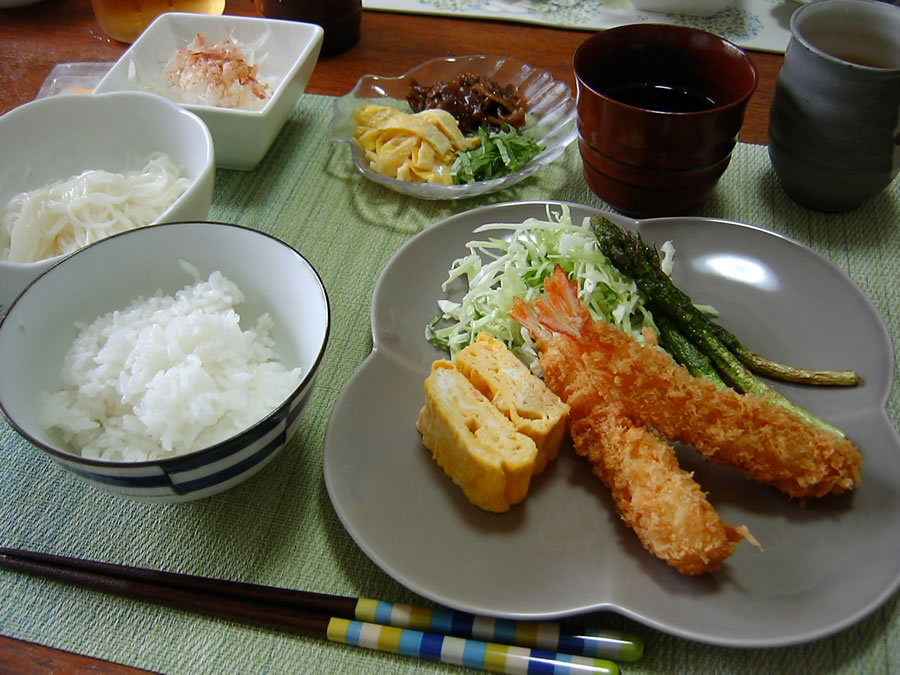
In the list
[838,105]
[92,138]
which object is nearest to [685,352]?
[838,105]

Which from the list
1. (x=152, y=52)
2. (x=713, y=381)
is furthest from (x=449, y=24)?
(x=713, y=381)

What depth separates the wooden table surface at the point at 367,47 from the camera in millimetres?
3281

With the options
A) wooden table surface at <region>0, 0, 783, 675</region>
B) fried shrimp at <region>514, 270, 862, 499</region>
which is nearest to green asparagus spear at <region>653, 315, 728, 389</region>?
fried shrimp at <region>514, 270, 862, 499</region>

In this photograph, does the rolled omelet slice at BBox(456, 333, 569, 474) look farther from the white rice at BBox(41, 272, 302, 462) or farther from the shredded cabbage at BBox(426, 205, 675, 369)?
the white rice at BBox(41, 272, 302, 462)

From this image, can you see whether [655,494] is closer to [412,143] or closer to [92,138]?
[412,143]

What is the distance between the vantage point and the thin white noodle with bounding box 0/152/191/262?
7.16 feet

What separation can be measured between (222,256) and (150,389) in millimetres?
479

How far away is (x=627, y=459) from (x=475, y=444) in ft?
1.20

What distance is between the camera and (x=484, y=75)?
3131 millimetres

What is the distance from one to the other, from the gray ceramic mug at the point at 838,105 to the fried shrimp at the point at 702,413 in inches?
42.4

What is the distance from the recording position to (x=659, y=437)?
1771mm

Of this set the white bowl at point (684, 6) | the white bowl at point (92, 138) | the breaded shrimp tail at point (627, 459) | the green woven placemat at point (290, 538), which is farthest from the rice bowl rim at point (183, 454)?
the white bowl at point (684, 6)

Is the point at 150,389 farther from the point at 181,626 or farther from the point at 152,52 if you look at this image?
the point at 152,52

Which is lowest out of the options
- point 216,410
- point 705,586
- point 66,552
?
point 66,552
